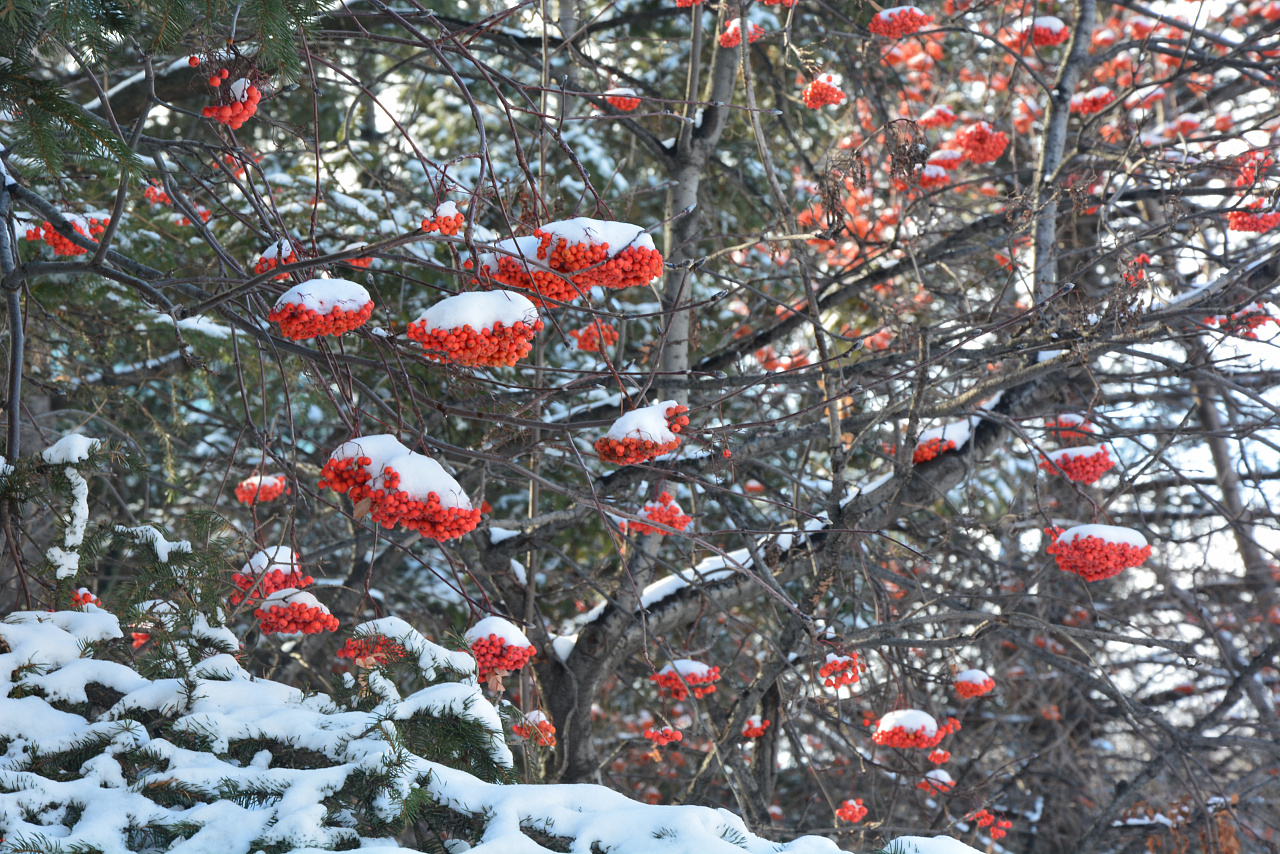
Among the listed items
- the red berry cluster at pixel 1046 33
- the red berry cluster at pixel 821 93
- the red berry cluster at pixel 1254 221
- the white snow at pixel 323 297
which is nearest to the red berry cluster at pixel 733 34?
the red berry cluster at pixel 821 93

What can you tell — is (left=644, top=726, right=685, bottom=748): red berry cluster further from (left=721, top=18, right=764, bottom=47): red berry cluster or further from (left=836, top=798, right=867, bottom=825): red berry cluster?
(left=721, top=18, right=764, bottom=47): red berry cluster

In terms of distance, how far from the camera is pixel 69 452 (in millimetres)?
2732

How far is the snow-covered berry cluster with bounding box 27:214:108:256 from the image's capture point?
3.58m

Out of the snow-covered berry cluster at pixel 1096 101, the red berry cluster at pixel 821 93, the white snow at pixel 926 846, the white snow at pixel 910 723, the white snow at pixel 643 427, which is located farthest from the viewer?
the snow-covered berry cluster at pixel 1096 101

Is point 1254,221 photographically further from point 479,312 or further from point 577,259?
point 479,312

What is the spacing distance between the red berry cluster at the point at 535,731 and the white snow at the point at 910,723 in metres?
1.52

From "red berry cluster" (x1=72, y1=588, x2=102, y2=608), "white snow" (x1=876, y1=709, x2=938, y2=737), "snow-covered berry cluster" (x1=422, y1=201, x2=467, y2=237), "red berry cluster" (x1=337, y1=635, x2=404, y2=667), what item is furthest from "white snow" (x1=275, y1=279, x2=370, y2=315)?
"white snow" (x1=876, y1=709, x2=938, y2=737)

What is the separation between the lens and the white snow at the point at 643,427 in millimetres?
2311

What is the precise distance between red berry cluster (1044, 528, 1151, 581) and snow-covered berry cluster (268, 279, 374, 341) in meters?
2.71

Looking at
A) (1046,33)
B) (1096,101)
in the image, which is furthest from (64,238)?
(1096,101)

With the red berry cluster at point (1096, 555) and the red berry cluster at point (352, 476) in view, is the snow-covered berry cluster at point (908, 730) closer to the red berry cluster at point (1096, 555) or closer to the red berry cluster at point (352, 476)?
the red berry cluster at point (1096, 555)

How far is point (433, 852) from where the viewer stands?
2.09 m

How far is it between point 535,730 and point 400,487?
4.26 feet

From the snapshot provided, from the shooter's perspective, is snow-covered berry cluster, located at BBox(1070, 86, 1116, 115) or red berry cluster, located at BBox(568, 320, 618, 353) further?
snow-covered berry cluster, located at BBox(1070, 86, 1116, 115)
